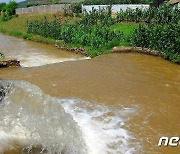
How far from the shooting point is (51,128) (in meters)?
6.70

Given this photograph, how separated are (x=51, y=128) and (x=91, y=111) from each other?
211cm

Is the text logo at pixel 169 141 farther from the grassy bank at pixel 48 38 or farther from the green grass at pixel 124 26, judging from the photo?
the green grass at pixel 124 26

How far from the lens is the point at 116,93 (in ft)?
33.9

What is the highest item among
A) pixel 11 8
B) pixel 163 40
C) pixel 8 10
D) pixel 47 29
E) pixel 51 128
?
pixel 11 8

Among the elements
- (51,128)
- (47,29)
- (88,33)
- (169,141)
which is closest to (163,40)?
(88,33)

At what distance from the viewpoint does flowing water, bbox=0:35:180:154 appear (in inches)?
259

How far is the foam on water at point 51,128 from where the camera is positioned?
6480mm

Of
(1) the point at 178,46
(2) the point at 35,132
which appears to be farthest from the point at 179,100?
(1) the point at 178,46

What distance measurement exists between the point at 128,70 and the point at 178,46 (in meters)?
3.44

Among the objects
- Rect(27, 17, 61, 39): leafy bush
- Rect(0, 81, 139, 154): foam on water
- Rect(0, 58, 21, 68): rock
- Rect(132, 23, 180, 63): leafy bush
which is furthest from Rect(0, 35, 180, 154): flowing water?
Rect(27, 17, 61, 39): leafy bush

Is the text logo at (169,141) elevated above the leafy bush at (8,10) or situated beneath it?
situated beneath

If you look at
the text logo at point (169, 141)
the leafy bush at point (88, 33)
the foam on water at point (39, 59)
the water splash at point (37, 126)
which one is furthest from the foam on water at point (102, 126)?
the leafy bush at point (88, 33)

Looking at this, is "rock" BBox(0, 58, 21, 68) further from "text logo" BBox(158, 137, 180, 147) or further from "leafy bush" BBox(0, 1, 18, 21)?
"leafy bush" BBox(0, 1, 18, 21)

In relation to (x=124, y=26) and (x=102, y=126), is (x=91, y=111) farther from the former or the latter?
(x=124, y=26)
